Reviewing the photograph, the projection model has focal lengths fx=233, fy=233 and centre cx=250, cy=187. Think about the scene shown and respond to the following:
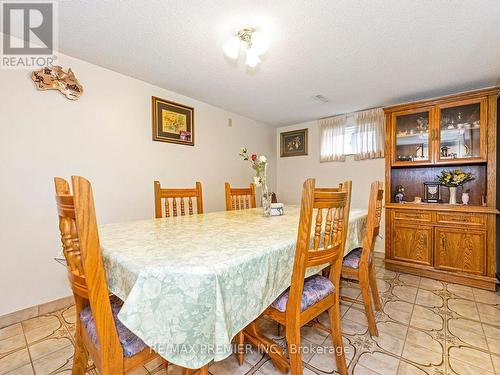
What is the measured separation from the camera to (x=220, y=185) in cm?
358

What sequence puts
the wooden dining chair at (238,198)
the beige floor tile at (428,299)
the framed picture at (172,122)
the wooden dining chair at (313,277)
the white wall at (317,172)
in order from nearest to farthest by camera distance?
the wooden dining chair at (313,277), the beige floor tile at (428,299), the wooden dining chair at (238,198), the framed picture at (172,122), the white wall at (317,172)

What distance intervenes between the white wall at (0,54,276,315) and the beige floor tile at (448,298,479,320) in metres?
3.06

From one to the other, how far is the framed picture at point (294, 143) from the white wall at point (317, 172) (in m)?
0.08

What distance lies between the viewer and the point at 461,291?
243 centimetres

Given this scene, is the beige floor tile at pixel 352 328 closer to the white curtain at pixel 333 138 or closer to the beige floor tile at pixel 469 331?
the beige floor tile at pixel 469 331

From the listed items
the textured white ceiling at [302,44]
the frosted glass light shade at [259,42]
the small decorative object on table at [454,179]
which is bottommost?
the small decorative object on table at [454,179]

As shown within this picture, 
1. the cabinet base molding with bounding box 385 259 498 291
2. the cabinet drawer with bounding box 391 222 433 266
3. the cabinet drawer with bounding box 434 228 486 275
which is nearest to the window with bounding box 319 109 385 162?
the cabinet drawer with bounding box 391 222 433 266

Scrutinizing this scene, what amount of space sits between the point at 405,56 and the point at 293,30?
3.64 ft

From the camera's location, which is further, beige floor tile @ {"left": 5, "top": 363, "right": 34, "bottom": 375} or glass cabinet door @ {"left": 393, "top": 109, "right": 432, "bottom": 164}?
glass cabinet door @ {"left": 393, "top": 109, "right": 432, "bottom": 164}

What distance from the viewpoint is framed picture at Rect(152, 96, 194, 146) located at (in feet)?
9.05

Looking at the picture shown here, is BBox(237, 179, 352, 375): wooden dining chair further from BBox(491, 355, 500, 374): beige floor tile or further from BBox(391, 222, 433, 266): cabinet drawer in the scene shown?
BBox(391, 222, 433, 266): cabinet drawer

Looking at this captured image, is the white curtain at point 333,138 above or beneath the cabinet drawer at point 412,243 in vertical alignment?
above

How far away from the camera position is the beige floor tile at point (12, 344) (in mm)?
1566

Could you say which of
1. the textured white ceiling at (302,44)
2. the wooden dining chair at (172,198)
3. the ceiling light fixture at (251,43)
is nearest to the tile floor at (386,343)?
the wooden dining chair at (172,198)
